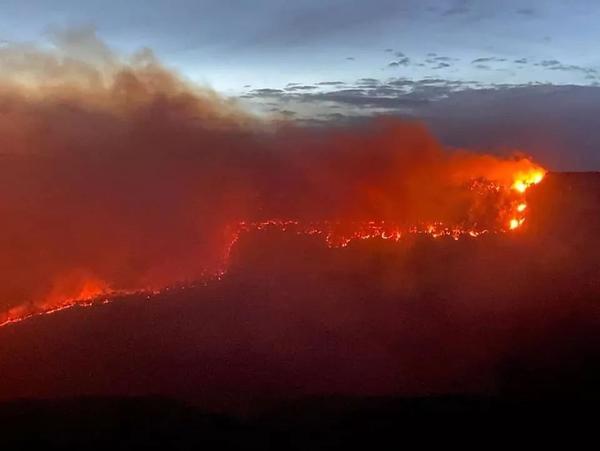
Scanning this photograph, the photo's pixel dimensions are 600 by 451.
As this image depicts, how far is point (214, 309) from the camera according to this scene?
22875 millimetres

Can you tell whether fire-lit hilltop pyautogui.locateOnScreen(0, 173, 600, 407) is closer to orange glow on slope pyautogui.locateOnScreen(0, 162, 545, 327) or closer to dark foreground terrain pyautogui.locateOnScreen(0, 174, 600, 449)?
dark foreground terrain pyautogui.locateOnScreen(0, 174, 600, 449)

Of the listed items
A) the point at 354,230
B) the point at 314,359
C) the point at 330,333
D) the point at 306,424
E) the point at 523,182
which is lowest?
the point at 306,424

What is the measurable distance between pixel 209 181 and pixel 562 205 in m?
26.0

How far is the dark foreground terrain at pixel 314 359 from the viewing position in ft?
49.0

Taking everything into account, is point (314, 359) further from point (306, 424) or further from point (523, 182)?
point (523, 182)

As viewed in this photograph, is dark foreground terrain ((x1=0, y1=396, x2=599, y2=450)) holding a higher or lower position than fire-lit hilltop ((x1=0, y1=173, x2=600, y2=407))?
lower

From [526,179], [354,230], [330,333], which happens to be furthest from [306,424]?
[526,179]

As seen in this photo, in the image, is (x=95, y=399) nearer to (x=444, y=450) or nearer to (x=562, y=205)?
(x=444, y=450)

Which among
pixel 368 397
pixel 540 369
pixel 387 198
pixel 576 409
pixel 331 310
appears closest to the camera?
pixel 576 409

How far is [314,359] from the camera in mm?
18516

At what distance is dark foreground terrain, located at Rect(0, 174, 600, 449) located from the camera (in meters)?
14.9

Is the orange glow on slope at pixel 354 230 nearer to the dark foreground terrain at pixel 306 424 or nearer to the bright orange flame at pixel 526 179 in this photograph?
the bright orange flame at pixel 526 179

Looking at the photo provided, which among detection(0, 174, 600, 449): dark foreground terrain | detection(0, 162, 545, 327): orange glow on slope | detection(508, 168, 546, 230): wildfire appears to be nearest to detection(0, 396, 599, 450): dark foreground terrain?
detection(0, 174, 600, 449): dark foreground terrain

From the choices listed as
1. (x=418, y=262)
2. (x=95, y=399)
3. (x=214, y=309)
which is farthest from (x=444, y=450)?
(x=418, y=262)
